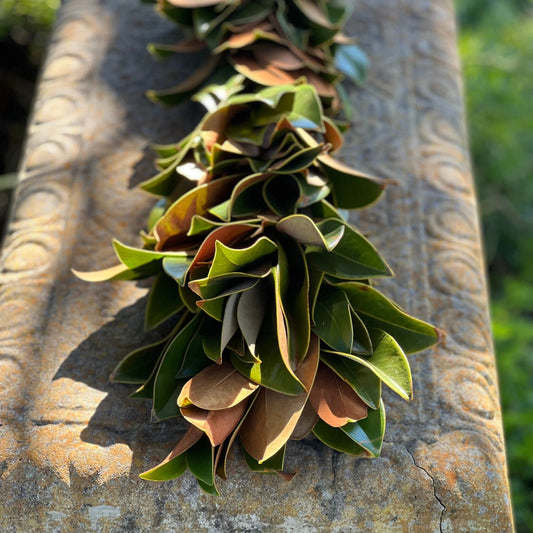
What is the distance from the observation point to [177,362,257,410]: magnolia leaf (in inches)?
26.8

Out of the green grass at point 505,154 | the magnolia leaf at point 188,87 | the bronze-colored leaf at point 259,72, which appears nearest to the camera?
the bronze-colored leaf at point 259,72

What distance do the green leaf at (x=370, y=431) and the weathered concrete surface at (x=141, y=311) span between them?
5 centimetres

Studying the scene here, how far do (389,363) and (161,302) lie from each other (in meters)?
0.29

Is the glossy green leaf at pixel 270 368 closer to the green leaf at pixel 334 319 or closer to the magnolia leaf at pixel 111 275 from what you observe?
the green leaf at pixel 334 319

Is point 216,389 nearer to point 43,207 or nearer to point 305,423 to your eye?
point 305,423

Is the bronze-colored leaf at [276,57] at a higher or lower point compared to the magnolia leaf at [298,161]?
lower

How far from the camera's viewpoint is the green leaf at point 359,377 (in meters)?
0.71

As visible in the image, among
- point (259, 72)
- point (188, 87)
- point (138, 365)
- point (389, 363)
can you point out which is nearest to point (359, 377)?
point (389, 363)

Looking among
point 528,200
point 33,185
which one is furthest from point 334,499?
point 528,200

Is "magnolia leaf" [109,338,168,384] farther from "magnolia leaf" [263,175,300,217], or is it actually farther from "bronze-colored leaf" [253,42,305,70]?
"bronze-colored leaf" [253,42,305,70]

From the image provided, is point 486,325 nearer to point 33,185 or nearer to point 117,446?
point 117,446

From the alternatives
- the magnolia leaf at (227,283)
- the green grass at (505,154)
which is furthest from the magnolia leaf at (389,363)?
the green grass at (505,154)

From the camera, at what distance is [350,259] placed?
771mm

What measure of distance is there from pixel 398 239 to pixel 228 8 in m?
0.48
